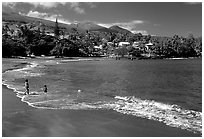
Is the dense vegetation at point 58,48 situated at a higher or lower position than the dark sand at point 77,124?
higher

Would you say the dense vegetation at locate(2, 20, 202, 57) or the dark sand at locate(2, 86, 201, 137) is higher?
the dense vegetation at locate(2, 20, 202, 57)

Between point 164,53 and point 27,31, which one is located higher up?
point 27,31

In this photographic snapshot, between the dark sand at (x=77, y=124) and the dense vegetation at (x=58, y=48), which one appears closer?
the dark sand at (x=77, y=124)

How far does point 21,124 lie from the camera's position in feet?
48.5

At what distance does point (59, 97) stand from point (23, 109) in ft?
19.0

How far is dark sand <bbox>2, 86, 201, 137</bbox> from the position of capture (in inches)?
538

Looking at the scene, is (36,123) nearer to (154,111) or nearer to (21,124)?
(21,124)

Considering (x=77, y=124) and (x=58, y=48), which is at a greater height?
(x=58, y=48)

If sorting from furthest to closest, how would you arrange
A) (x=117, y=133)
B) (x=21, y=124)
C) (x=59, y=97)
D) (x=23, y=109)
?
1. (x=59, y=97)
2. (x=23, y=109)
3. (x=21, y=124)
4. (x=117, y=133)

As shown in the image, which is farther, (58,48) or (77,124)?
(58,48)

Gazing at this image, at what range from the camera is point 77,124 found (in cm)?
1527

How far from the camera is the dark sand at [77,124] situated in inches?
538

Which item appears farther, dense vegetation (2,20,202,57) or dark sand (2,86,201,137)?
dense vegetation (2,20,202,57)

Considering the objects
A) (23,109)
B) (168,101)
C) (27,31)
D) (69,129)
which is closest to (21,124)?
(69,129)
